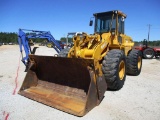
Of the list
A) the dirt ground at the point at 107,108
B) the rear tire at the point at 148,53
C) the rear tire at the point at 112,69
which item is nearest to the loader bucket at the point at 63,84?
the dirt ground at the point at 107,108

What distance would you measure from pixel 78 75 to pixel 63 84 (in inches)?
21.7

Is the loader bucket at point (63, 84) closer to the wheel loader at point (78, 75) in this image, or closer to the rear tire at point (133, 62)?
the wheel loader at point (78, 75)

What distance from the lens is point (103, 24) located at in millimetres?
6941

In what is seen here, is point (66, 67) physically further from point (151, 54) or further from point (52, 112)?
point (151, 54)

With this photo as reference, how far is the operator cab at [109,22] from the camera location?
6664mm

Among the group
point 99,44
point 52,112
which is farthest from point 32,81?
point 99,44

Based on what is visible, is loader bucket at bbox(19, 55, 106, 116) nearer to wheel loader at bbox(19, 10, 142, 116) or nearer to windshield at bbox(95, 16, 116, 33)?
wheel loader at bbox(19, 10, 142, 116)

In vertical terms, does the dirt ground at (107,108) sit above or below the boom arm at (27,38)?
below

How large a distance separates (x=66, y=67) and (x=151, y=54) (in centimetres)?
1466

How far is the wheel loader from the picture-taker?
4305 mm

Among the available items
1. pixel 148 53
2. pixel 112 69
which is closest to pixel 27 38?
pixel 112 69

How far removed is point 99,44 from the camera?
219 inches

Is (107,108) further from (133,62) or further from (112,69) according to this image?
(133,62)

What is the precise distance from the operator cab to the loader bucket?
8.18 ft
